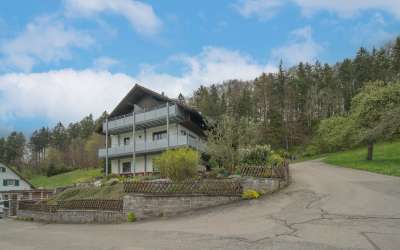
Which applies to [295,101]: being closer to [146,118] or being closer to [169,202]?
[146,118]

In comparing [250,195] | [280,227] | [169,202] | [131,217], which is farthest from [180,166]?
[280,227]

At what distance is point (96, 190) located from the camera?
28.1 m

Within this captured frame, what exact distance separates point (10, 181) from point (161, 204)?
5261 centimetres

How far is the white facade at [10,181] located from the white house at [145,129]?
85.5ft

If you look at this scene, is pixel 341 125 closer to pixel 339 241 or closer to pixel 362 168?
pixel 362 168

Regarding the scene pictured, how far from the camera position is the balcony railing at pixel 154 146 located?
3603 centimetres

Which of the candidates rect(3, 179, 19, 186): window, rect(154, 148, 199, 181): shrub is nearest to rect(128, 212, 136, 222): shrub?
rect(154, 148, 199, 181): shrub

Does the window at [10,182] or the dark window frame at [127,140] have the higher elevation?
the dark window frame at [127,140]

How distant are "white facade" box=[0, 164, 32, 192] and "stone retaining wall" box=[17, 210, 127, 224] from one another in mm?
39370

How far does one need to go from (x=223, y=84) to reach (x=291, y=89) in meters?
21.8

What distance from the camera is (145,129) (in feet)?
138

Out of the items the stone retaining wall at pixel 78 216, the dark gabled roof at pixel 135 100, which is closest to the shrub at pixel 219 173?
the stone retaining wall at pixel 78 216

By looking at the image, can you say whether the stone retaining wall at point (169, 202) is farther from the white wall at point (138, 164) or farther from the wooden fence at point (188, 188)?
the white wall at point (138, 164)

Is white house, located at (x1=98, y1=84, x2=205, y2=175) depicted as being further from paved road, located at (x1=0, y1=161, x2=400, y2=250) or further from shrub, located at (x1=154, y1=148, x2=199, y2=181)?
paved road, located at (x1=0, y1=161, x2=400, y2=250)
